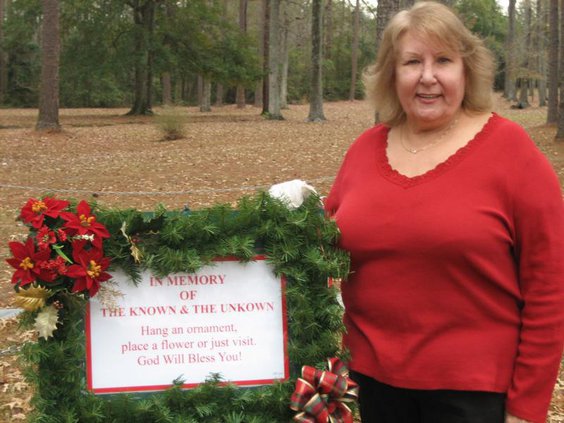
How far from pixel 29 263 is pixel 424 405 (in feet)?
4.32

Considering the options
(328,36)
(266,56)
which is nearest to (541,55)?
(266,56)

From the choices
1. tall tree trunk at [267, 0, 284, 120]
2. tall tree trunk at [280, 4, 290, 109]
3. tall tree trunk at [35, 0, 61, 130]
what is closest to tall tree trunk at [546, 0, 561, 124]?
tall tree trunk at [267, 0, 284, 120]

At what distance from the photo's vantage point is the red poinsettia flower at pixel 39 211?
2270 mm

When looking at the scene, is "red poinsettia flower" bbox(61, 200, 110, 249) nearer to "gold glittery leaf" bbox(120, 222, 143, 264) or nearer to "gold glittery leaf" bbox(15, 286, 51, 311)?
"gold glittery leaf" bbox(120, 222, 143, 264)

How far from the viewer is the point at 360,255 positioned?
2.27m

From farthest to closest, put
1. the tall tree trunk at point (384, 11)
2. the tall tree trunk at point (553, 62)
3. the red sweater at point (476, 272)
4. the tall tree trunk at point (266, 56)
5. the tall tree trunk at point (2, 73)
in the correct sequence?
the tall tree trunk at point (2, 73) → the tall tree trunk at point (266, 56) → the tall tree trunk at point (553, 62) → the tall tree trunk at point (384, 11) → the red sweater at point (476, 272)

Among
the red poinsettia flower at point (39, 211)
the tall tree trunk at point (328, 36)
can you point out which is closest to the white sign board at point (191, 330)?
the red poinsettia flower at point (39, 211)

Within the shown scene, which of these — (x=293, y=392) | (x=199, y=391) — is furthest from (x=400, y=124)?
(x=199, y=391)

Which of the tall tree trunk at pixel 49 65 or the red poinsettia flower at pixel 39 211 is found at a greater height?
the tall tree trunk at pixel 49 65

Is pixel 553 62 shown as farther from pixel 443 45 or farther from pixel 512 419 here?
pixel 512 419

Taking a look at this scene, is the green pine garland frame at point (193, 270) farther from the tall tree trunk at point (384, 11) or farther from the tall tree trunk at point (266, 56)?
the tall tree trunk at point (266, 56)

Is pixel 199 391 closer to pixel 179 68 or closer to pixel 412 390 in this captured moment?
pixel 412 390

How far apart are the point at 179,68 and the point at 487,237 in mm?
27622

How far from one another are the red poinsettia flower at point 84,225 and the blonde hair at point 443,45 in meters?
1.05
